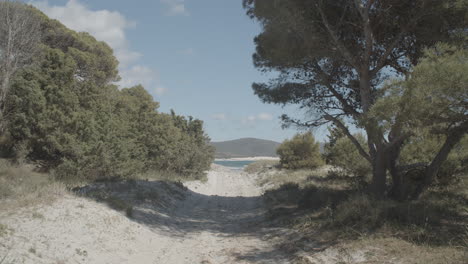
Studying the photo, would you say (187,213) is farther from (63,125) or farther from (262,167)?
(262,167)

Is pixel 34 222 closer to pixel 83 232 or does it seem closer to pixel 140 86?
pixel 83 232

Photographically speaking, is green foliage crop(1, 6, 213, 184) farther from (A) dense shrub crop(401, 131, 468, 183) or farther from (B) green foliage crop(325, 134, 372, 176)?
(A) dense shrub crop(401, 131, 468, 183)

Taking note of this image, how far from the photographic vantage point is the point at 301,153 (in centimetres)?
3191

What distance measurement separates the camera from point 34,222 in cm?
682

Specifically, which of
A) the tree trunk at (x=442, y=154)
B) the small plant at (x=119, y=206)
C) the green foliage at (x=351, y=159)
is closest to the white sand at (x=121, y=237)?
the small plant at (x=119, y=206)

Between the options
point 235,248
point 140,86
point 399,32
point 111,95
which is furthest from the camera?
point 140,86

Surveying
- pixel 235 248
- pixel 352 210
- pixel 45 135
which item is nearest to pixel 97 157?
pixel 45 135

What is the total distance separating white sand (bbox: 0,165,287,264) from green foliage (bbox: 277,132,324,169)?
1960 centimetres

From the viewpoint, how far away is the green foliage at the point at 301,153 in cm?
3030

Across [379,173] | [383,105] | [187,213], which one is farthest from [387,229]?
[187,213]

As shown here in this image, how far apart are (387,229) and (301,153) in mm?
24909

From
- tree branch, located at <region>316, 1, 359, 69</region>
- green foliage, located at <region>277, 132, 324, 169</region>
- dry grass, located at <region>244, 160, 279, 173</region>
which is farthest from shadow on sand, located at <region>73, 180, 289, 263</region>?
dry grass, located at <region>244, 160, 279, 173</region>

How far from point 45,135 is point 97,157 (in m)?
2.48

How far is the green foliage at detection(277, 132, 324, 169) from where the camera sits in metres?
30.3
